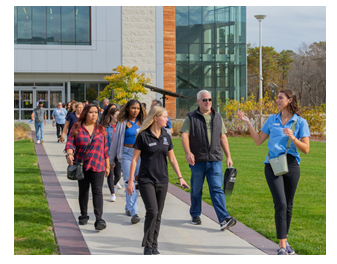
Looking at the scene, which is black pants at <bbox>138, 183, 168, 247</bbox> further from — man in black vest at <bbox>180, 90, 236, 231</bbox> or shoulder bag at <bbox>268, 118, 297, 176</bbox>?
shoulder bag at <bbox>268, 118, 297, 176</bbox>

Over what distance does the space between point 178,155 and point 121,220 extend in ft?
30.1

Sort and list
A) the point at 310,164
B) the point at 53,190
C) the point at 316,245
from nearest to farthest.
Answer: the point at 316,245
the point at 53,190
the point at 310,164

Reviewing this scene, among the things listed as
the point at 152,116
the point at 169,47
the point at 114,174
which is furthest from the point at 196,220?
the point at 169,47

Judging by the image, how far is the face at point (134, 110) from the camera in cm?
685

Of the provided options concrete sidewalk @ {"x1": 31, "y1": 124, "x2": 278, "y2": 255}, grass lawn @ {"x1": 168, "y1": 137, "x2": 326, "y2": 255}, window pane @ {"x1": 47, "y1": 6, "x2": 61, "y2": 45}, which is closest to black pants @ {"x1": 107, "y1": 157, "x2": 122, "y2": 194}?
concrete sidewalk @ {"x1": 31, "y1": 124, "x2": 278, "y2": 255}

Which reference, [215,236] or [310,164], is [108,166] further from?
[310,164]

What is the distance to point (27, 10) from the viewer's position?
1406 inches

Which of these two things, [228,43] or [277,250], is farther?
[228,43]

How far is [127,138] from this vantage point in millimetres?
6902

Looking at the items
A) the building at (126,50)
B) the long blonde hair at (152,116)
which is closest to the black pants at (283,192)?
the long blonde hair at (152,116)

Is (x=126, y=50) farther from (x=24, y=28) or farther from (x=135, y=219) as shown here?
(x=135, y=219)

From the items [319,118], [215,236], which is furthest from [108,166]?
[319,118]

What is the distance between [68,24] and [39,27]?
7.95 feet

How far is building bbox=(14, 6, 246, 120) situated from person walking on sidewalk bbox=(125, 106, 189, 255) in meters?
30.9
